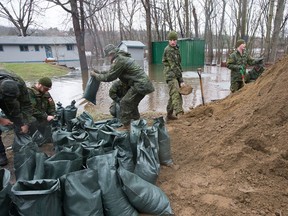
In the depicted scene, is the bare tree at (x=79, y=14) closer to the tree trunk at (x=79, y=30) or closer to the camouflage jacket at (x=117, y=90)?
the tree trunk at (x=79, y=30)

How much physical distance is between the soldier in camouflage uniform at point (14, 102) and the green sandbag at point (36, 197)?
1241mm

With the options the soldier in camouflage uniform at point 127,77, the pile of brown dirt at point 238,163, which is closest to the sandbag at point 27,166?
the pile of brown dirt at point 238,163

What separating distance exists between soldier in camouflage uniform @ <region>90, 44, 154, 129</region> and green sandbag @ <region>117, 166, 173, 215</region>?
2.15 metres

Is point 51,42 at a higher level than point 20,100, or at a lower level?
higher

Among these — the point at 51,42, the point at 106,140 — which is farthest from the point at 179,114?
the point at 51,42

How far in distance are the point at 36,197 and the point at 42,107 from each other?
2.46 meters

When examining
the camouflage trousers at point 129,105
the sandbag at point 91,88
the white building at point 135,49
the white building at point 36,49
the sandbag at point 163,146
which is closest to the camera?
the sandbag at point 163,146

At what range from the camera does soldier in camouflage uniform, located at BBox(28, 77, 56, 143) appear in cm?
390

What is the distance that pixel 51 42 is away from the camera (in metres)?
36.8

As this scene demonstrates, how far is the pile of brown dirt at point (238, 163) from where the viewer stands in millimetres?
2314

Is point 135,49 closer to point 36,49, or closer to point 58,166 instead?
point 36,49

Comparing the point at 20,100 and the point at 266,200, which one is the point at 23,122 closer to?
the point at 20,100

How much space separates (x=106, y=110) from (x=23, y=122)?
3464 millimetres

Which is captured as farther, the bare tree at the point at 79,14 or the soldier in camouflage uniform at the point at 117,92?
the bare tree at the point at 79,14
